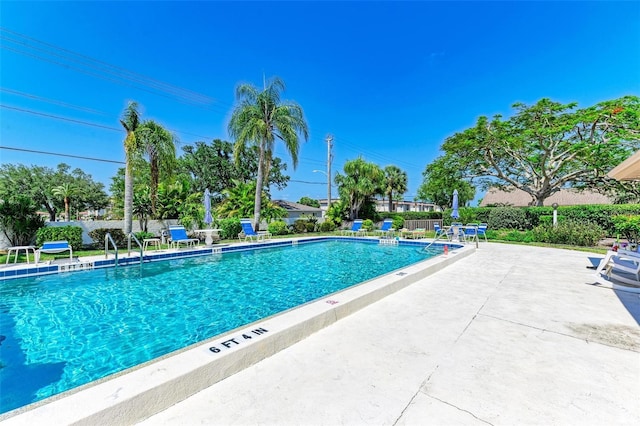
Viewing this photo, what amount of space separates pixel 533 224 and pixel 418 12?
14142 millimetres

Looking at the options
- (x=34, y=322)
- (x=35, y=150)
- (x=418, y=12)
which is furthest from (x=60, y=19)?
(x=418, y=12)

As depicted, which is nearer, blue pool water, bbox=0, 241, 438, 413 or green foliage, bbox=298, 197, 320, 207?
blue pool water, bbox=0, 241, 438, 413

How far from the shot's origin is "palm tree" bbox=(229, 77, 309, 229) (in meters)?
16.9

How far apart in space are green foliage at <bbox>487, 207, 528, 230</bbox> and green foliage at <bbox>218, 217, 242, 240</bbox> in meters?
16.4

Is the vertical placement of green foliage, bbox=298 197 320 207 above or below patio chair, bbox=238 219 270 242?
above

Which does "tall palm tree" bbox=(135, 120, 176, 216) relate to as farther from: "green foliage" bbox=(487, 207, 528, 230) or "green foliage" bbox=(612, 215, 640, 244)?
"green foliage" bbox=(487, 207, 528, 230)

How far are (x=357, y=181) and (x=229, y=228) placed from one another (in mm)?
13186

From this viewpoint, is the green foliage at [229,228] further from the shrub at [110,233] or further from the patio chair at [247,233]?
the shrub at [110,233]

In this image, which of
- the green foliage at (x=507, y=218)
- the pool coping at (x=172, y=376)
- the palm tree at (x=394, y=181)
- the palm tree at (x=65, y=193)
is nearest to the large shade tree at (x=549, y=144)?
the green foliage at (x=507, y=218)

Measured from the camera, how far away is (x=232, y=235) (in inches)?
615

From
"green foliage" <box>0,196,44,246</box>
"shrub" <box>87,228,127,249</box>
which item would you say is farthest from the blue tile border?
"green foliage" <box>0,196,44,246</box>

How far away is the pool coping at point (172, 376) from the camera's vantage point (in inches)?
69.9

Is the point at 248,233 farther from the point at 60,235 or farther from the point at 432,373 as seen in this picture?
the point at 432,373

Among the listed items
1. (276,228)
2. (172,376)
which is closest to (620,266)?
(172,376)
